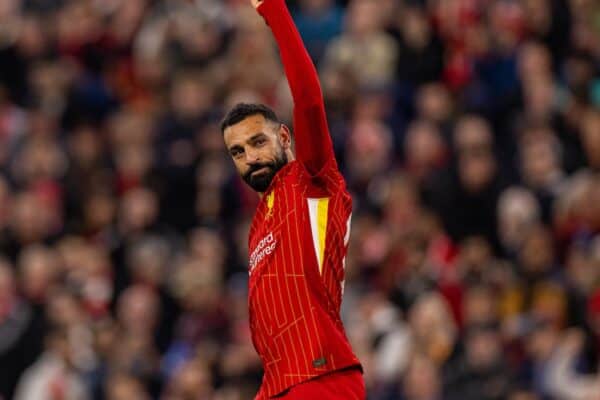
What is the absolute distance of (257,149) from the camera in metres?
6.80

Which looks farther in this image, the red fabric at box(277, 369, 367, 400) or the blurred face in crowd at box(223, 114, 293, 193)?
the blurred face in crowd at box(223, 114, 293, 193)

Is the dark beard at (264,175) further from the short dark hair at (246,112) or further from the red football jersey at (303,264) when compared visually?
the short dark hair at (246,112)

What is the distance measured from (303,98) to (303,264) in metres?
0.67

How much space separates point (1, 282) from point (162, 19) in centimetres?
396

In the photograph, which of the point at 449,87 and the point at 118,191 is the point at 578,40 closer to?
the point at 449,87

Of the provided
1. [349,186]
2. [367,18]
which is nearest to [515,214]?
[349,186]

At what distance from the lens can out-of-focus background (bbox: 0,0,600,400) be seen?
1195 cm

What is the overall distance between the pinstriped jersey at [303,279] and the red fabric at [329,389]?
0.03 meters

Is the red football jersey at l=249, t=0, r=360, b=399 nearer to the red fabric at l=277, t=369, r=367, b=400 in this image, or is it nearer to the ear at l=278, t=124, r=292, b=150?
the red fabric at l=277, t=369, r=367, b=400

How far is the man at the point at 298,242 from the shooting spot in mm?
6609

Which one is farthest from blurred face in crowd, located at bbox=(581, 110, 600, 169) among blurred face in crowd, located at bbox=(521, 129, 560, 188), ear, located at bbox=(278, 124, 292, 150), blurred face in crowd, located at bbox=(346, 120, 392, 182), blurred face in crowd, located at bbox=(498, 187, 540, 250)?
ear, located at bbox=(278, 124, 292, 150)

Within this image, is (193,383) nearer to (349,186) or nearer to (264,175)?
(349,186)

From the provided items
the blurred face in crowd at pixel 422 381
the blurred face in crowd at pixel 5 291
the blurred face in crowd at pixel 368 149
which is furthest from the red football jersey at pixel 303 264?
the blurred face in crowd at pixel 5 291

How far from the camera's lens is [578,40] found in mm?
14812
